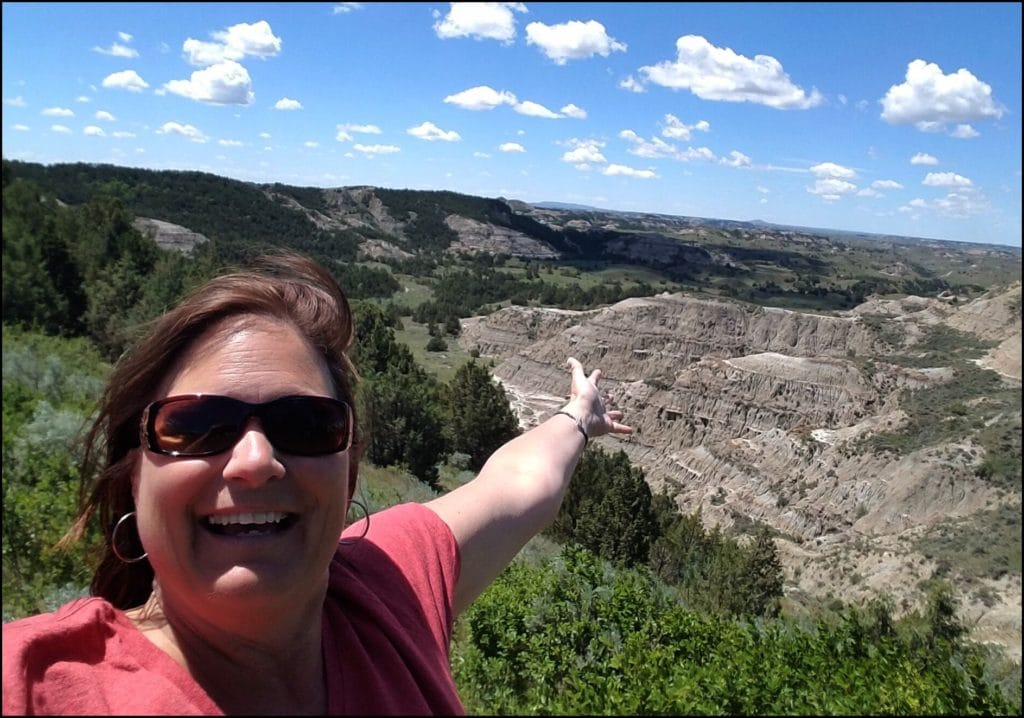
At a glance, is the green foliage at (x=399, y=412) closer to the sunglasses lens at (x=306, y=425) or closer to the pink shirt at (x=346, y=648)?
the pink shirt at (x=346, y=648)

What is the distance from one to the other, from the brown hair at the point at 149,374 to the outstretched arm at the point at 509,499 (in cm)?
61

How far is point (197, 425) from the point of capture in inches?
57.8

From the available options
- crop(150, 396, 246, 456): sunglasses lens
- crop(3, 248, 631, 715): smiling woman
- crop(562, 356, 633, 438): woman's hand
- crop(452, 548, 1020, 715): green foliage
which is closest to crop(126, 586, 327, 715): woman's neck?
crop(3, 248, 631, 715): smiling woman

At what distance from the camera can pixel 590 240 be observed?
14750 cm

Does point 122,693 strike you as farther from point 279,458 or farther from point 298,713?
point 279,458

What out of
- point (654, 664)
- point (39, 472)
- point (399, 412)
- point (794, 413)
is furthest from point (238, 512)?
point (794, 413)

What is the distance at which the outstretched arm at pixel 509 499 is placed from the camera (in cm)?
234

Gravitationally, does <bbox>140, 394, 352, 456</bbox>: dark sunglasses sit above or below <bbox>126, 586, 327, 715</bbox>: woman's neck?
above

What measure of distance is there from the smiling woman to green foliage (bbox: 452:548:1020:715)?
6.60 feet

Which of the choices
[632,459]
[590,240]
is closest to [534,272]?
[590,240]

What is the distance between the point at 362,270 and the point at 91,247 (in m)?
71.7

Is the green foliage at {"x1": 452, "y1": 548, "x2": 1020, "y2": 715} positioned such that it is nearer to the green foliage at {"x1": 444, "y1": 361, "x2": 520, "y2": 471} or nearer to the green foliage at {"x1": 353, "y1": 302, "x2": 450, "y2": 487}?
the green foliage at {"x1": 353, "y1": 302, "x2": 450, "y2": 487}

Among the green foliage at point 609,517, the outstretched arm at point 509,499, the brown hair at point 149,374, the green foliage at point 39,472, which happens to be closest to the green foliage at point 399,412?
the green foliage at point 609,517

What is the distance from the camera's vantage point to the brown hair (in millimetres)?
1618
